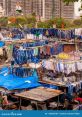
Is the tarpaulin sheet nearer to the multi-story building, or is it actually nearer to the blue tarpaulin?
Answer: the blue tarpaulin

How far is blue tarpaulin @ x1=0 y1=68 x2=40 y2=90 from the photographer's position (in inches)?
529

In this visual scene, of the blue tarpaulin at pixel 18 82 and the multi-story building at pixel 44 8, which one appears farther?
the multi-story building at pixel 44 8

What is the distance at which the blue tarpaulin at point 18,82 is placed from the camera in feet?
44.1

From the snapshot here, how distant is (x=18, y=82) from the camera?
1374 cm

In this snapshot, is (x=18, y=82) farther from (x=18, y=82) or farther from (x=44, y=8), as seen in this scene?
(x=44, y=8)

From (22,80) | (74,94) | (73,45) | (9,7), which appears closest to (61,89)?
(74,94)

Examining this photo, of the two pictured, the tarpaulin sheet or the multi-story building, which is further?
the multi-story building

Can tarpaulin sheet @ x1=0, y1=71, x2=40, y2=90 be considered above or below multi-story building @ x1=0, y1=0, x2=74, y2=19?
above

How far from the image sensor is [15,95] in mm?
13031

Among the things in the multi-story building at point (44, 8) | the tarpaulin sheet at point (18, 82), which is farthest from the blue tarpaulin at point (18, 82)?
the multi-story building at point (44, 8)

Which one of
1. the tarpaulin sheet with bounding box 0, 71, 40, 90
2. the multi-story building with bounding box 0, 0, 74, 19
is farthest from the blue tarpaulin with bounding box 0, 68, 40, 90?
the multi-story building with bounding box 0, 0, 74, 19

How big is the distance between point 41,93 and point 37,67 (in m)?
2.20

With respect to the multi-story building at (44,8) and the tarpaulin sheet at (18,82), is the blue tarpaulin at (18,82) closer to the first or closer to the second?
the tarpaulin sheet at (18,82)

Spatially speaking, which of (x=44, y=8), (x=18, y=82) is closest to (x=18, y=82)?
(x=18, y=82)
